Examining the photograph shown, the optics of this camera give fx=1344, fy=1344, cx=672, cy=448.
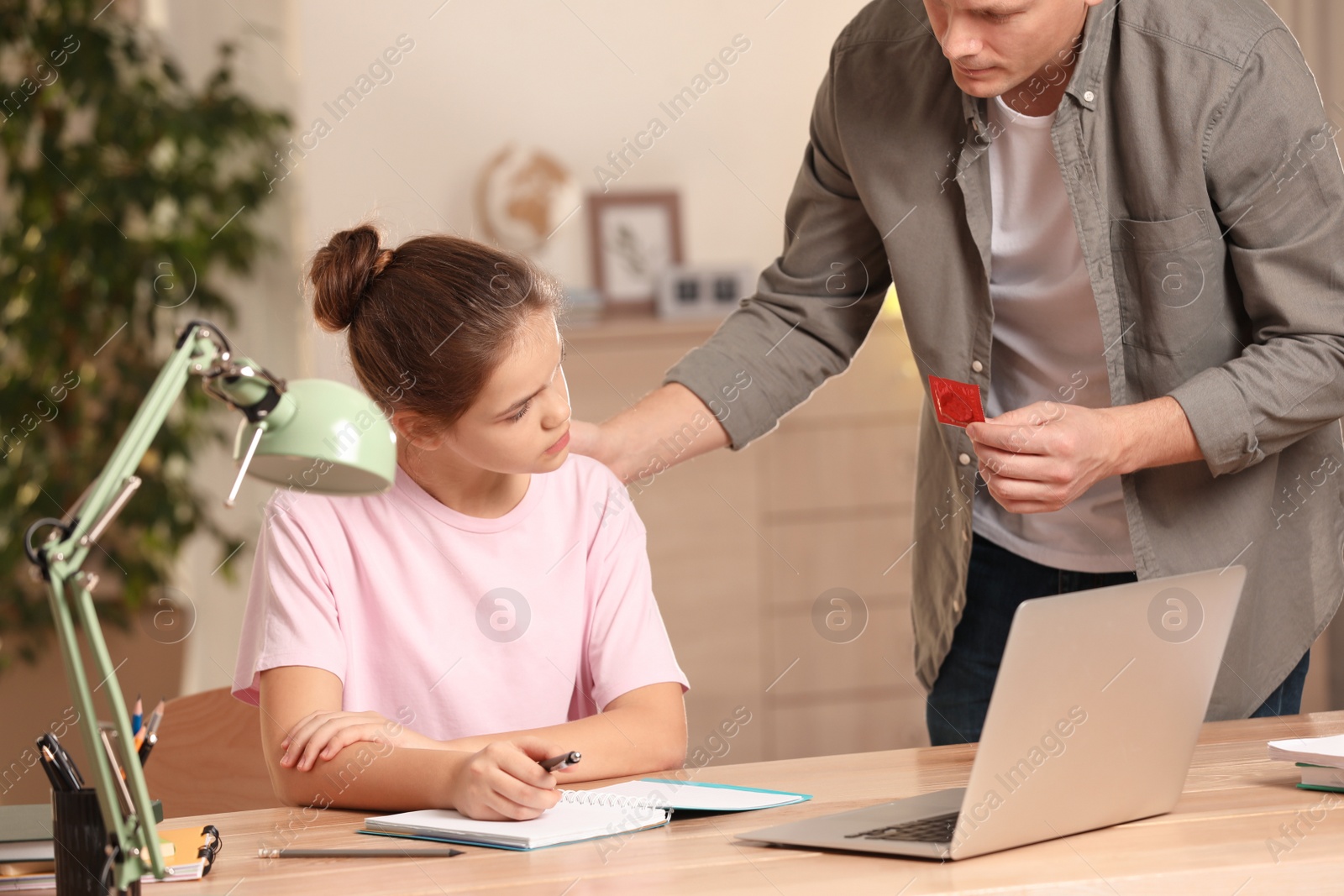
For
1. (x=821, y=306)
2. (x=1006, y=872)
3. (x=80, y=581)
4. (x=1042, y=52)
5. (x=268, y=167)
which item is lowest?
(x=1006, y=872)

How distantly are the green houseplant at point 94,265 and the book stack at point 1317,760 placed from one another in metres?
2.60

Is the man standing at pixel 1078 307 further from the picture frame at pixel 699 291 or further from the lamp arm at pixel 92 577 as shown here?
the picture frame at pixel 699 291

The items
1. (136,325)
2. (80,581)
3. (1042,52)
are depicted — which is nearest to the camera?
(80,581)

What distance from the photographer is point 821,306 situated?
70.0 inches

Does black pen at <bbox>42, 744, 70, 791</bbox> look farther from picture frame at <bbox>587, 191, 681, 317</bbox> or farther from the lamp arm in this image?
picture frame at <bbox>587, 191, 681, 317</bbox>

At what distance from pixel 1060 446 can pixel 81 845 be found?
91 centimetres

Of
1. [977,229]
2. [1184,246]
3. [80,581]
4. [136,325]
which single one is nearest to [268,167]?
[136,325]

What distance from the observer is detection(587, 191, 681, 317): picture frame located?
384 centimetres

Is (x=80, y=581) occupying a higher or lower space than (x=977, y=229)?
lower

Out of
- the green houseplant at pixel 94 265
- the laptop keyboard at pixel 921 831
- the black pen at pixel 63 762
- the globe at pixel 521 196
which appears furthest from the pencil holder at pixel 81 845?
the globe at pixel 521 196

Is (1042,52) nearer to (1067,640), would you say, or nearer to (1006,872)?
(1067,640)

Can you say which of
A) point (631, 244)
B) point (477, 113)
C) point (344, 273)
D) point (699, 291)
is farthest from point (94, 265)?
point (344, 273)

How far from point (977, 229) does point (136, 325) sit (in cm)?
237

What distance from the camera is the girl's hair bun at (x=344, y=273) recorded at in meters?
1.46
